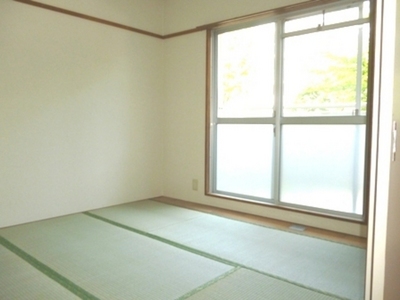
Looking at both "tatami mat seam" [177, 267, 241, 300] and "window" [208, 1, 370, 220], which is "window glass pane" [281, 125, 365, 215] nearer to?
"window" [208, 1, 370, 220]

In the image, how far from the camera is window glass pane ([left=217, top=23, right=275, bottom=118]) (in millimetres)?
3436

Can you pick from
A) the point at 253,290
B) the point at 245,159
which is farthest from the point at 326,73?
the point at 253,290

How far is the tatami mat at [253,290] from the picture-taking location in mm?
1772

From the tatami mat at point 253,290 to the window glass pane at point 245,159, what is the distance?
1582mm

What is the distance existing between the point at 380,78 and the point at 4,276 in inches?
88.1

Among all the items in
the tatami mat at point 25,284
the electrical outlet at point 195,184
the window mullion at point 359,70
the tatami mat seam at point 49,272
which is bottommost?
the tatami mat seam at point 49,272

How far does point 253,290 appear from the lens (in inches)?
72.5

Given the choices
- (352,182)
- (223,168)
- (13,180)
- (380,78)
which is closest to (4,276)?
(13,180)

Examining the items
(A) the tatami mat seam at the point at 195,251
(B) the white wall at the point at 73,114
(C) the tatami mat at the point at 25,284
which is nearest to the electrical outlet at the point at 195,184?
(B) the white wall at the point at 73,114

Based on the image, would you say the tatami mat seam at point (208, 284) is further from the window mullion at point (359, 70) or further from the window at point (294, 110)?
the window mullion at point (359, 70)

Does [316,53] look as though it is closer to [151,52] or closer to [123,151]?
[151,52]

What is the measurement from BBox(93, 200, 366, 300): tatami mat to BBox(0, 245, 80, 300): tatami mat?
1.02 metres

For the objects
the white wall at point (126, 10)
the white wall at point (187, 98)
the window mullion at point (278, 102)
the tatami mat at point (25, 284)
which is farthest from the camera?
the white wall at point (187, 98)

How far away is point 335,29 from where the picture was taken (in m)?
2.96
